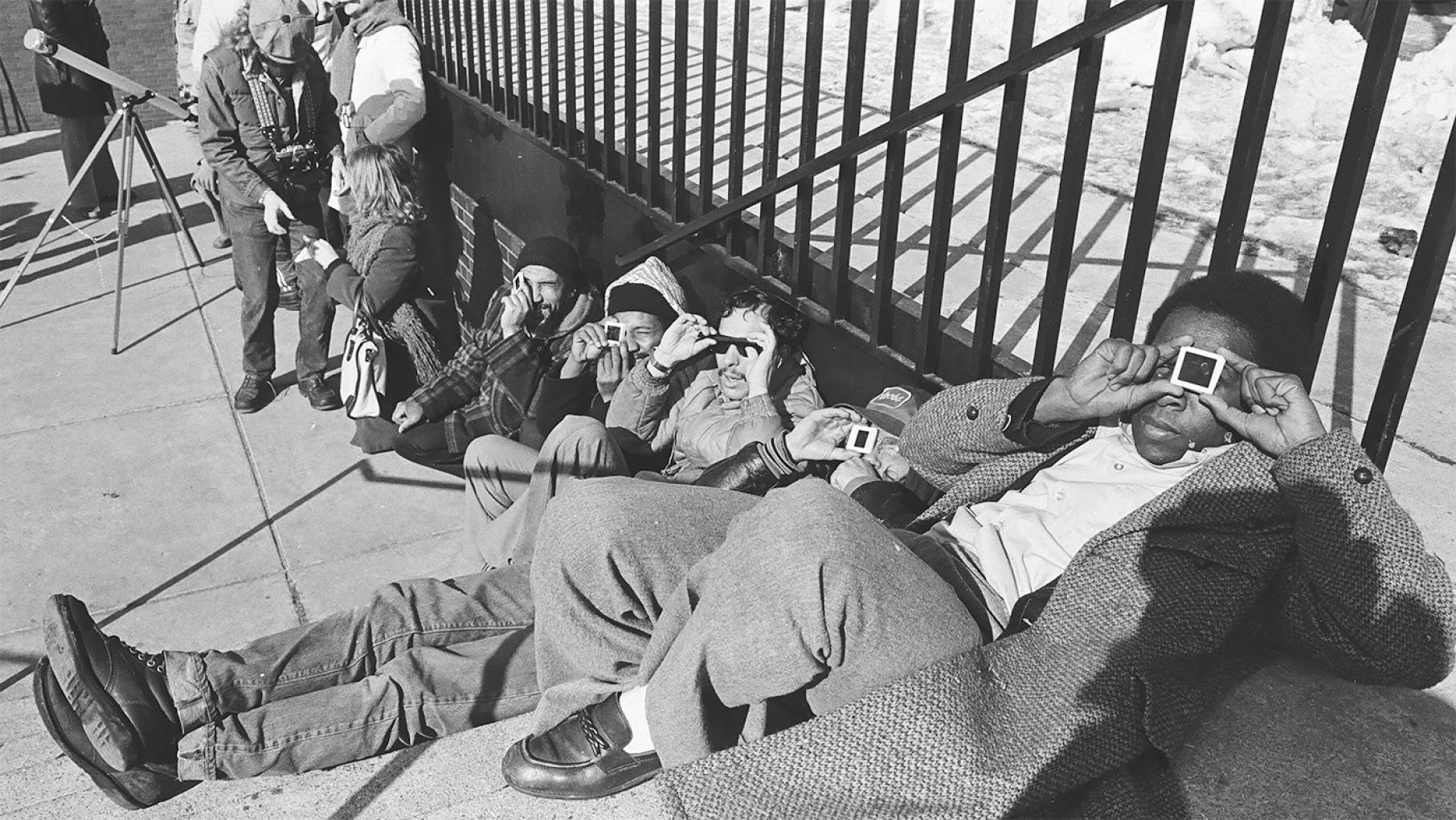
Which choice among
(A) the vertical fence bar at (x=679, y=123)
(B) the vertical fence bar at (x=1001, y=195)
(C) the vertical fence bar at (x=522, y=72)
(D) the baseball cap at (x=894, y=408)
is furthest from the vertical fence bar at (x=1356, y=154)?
(C) the vertical fence bar at (x=522, y=72)

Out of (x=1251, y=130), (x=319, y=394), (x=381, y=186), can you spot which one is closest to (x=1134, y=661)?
(x=1251, y=130)

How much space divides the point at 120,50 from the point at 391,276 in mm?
7876

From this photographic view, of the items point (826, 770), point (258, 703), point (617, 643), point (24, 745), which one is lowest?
point (24, 745)

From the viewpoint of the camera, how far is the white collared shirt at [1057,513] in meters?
2.38

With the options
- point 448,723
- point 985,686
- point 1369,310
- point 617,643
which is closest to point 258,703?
point 448,723

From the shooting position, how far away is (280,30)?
5547 millimetres

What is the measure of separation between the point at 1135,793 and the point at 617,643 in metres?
1.06

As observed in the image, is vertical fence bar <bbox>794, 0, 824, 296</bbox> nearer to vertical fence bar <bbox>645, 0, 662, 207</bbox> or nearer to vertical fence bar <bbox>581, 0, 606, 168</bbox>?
vertical fence bar <bbox>645, 0, 662, 207</bbox>

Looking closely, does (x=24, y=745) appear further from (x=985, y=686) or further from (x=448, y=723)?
(x=985, y=686)

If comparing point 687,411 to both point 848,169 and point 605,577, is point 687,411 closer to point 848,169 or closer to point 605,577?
point 848,169

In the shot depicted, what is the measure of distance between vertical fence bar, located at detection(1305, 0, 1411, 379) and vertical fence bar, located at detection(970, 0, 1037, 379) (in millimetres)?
749

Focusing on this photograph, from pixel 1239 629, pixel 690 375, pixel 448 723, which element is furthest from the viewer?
pixel 690 375

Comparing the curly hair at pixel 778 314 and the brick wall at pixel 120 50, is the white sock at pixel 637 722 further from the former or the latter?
the brick wall at pixel 120 50

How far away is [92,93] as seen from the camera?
318 inches
